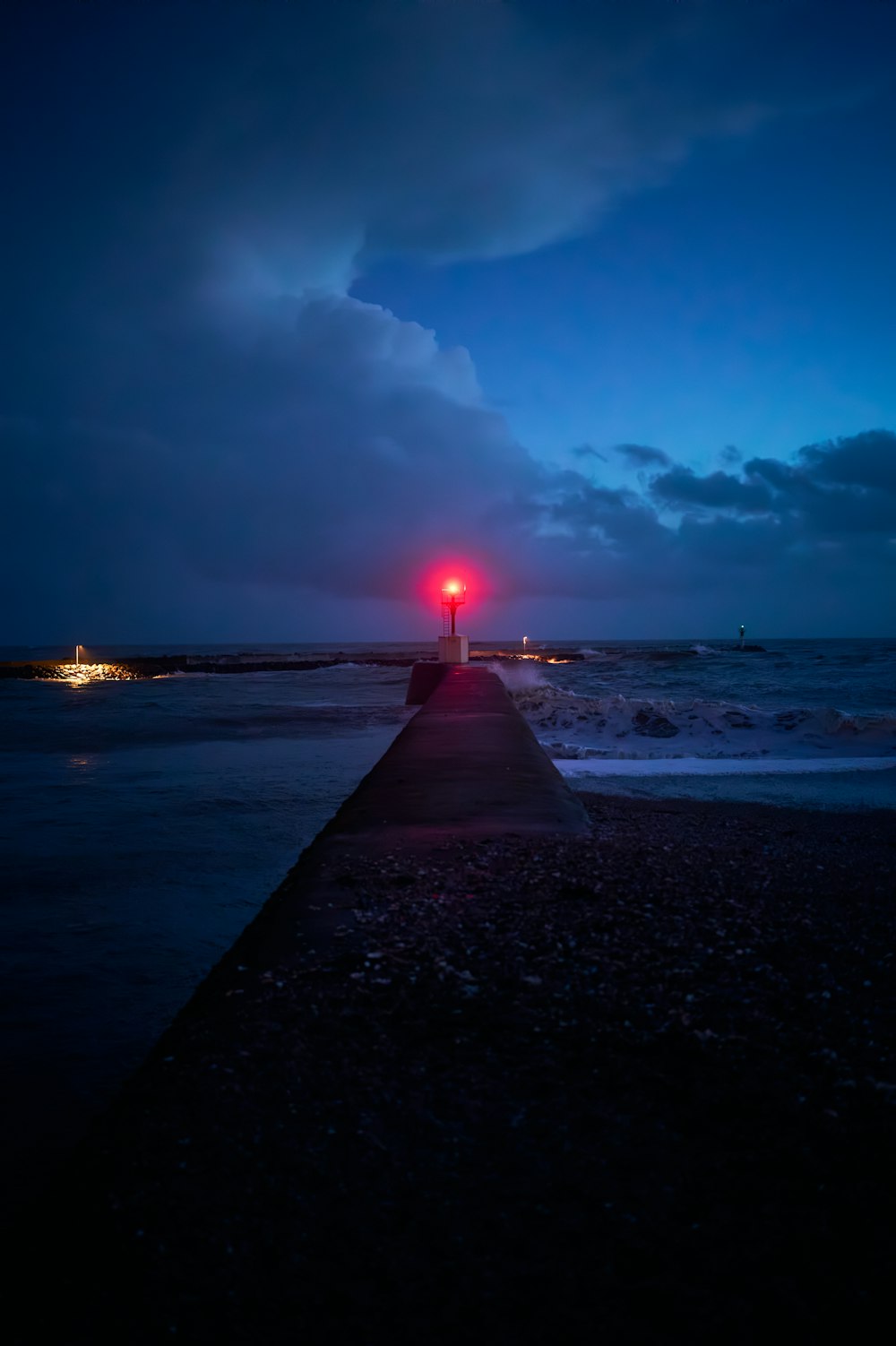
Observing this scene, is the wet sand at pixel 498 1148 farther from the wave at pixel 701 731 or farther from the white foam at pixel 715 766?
the wave at pixel 701 731

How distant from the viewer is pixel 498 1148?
59.2 inches

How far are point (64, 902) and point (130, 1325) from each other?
389cm

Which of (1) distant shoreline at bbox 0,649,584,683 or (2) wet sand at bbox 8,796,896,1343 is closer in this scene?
(2) wet sand at bbox 8,796,896,1343

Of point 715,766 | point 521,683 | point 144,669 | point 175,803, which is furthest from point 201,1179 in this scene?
point 144,669

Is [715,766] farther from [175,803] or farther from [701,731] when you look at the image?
[175,803]

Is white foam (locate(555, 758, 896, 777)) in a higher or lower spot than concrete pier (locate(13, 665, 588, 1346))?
lower

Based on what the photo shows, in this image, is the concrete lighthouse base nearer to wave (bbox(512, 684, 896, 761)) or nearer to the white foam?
wave (bbox(512, 684, 896, 761))

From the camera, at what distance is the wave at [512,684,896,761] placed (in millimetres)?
12594

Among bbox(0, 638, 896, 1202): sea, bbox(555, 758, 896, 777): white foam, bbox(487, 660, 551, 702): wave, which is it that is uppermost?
bbox(487, 660, 551, 702): wave

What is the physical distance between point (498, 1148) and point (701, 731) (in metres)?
13.9

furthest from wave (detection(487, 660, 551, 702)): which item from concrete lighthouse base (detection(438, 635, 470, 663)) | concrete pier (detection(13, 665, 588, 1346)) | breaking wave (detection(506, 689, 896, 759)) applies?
concrete pier (detection(13, 665, 588, 1346))

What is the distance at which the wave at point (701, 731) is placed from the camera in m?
12.6

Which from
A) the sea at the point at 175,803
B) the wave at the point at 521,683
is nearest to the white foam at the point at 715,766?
the sea at the point at 175,803

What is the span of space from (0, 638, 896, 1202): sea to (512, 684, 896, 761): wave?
0.17 feet
